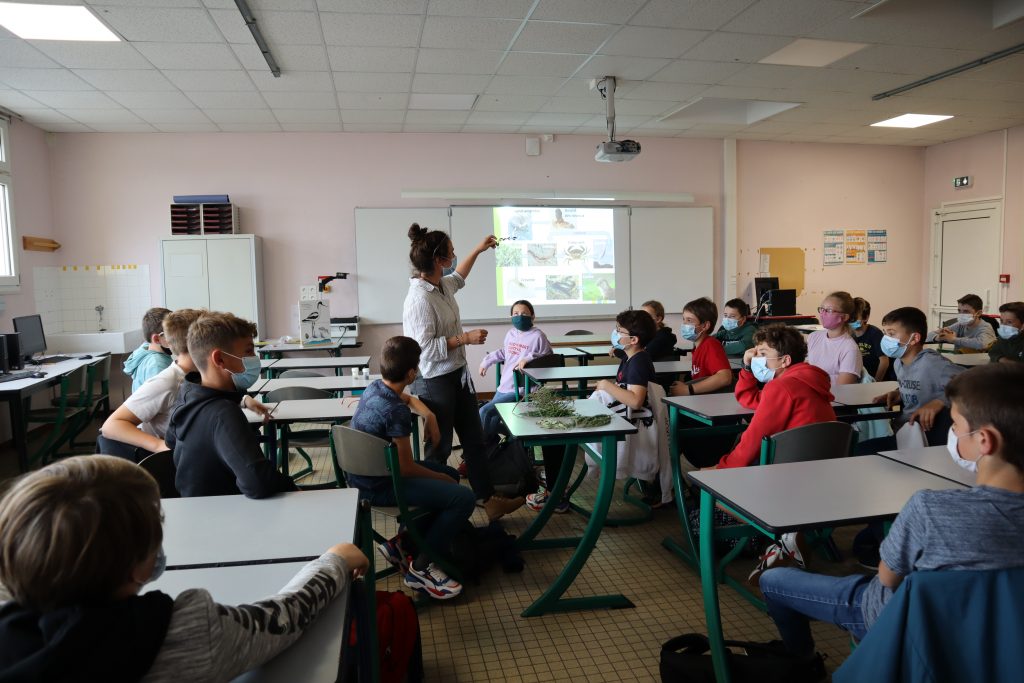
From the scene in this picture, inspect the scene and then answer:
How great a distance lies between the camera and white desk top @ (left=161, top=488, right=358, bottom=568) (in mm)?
1512

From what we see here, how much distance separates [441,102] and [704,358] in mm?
3469

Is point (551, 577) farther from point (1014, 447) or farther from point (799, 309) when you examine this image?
point (799, 309)

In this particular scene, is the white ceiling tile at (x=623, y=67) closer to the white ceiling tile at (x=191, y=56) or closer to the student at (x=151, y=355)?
the white ceiling tile at (x=191, y=56)

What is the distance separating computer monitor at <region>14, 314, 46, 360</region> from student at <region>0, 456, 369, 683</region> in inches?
209

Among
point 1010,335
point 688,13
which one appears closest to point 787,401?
point 688,13

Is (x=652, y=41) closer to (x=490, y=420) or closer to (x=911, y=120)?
(x=490, y=420)

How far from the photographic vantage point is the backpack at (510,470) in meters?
3.32

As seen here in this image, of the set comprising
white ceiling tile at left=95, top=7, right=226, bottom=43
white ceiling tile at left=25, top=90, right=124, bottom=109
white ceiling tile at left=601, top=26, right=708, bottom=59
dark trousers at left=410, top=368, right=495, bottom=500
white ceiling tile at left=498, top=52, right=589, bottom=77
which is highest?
white ceiling tile at left=498, top=52, right=589, bottom=77

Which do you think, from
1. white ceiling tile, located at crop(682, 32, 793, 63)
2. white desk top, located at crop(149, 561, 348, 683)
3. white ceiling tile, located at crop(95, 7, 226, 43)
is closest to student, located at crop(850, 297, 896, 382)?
white ceiling tile, located at crop(682, 32, 793, 63)

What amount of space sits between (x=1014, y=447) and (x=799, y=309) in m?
7.35

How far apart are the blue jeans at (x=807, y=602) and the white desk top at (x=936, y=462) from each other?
1.79 feet

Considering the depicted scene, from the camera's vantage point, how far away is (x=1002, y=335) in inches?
209

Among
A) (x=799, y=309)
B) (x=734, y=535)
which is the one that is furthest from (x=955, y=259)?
(x=734, y=535)

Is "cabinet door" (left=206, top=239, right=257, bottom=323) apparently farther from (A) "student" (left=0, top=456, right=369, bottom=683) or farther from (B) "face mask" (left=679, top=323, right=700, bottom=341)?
(A) "student" (left=0, top=456, right=369, bottom=683)
